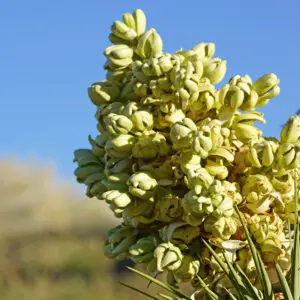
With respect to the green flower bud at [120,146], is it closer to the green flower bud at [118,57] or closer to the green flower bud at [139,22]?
the green flower bud at [118,57]

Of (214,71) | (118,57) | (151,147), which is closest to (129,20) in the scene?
(118,57)

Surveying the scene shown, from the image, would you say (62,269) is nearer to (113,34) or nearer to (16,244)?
(16,244)

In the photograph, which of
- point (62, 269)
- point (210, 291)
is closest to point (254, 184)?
point (210, 291)

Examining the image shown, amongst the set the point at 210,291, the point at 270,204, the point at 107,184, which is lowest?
the point at 210,291

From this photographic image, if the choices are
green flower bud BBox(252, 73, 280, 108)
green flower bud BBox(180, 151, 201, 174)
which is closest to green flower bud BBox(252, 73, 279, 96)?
green flower bud BBox(252, 73, 280, 108)

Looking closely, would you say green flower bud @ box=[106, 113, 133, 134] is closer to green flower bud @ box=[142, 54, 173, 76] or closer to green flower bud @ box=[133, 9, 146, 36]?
green flower bud @ box=[142, 54, 173, 76]

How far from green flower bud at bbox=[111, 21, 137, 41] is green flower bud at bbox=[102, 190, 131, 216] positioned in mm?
347

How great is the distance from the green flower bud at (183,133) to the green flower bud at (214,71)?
16cm

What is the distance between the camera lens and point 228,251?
1.50 meters

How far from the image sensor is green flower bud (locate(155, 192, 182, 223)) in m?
1.49

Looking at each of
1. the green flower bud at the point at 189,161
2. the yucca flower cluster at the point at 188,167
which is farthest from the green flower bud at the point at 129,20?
the green flower bud at the point at 189,161

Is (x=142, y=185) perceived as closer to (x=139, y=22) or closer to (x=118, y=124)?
(x=118, y=124)

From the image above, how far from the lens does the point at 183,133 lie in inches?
57.2

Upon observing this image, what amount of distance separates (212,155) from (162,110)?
0.13m
